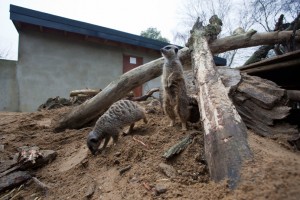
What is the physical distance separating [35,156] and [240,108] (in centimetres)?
268

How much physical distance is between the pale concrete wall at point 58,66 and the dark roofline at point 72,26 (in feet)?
2.08

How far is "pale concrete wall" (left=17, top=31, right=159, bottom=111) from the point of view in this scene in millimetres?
9312

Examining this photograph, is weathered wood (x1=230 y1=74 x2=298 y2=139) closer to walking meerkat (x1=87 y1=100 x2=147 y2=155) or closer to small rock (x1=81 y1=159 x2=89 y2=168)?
walking meerkat (x1=87 y1=100 x2=147 y2=155)

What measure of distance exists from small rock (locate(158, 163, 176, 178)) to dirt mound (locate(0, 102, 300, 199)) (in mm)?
28

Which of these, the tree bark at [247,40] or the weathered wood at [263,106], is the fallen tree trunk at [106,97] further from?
the weathered wood at [263,106]

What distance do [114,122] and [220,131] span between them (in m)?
1.87

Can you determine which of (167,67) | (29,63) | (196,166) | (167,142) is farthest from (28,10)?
(196,166)

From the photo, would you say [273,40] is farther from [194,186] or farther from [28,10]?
[28,10]

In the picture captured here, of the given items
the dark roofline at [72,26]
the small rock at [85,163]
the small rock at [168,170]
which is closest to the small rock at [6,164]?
the small rock at [85,163]

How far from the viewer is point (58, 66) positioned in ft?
32.8

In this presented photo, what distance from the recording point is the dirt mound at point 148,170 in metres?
1.57

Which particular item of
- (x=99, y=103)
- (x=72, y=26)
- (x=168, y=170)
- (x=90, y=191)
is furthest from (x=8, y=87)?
(x=168, y=170)

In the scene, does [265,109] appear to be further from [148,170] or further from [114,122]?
[114,122]

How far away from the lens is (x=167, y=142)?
289 centimetres
